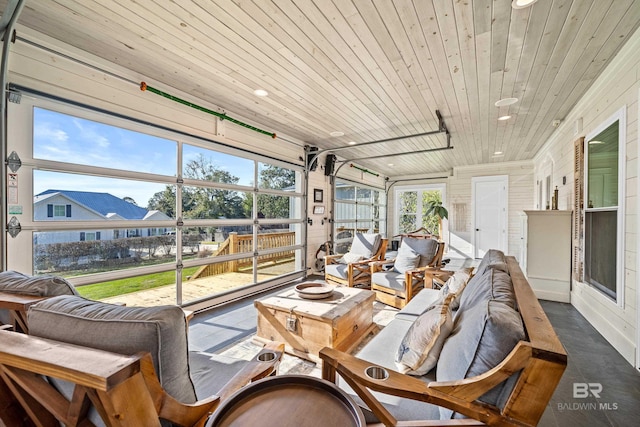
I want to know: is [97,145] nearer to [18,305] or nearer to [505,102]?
[18,305]

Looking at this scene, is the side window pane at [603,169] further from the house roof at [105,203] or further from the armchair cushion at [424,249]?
the house roof at [105,203]

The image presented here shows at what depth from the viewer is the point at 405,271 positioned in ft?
12.3

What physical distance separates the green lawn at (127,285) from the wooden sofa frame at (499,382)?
265 cm

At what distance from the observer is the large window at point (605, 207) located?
2.53 metres

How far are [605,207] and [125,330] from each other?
13.3 feet

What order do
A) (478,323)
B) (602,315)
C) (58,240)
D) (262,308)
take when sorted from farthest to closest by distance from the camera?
(602,315) < (262,308) < (58,240) < (478,323)

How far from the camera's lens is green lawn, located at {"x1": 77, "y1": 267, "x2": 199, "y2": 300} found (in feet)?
8.91

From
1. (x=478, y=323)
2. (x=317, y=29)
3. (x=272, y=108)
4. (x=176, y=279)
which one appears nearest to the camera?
(x=478, y=323)

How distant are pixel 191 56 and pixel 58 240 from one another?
1964mm

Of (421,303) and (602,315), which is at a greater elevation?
(421,303)

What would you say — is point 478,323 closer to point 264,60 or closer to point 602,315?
point 264,60

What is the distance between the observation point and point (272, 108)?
365cm

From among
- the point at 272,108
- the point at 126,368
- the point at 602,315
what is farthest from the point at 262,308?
the point at 602,315

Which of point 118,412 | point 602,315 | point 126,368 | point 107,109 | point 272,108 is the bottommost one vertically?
point 602,315
